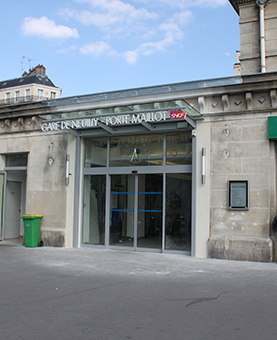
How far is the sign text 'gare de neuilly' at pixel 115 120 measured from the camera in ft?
32.1

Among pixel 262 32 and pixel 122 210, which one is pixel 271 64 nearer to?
pixel 262 32

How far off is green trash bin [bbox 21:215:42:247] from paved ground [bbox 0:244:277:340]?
7.80 ft

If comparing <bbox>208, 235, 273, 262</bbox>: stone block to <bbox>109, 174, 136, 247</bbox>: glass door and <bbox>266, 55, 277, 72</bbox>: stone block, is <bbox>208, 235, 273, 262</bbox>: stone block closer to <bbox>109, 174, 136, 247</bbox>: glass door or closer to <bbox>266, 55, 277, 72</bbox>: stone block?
<bbox>109, 174, 136, 247</bbox>: glass door

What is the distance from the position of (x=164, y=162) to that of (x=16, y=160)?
233 inches

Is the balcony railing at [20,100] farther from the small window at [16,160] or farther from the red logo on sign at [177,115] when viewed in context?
the red logo on sign at [177,115]

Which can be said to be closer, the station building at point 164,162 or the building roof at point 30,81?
the station building at point 164,162

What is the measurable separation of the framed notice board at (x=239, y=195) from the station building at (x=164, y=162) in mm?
26

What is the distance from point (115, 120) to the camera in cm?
1048

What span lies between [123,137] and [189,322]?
25.3 ft

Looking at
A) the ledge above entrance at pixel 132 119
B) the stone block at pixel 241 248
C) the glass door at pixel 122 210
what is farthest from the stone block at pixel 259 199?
the glass door at pixel 122 210

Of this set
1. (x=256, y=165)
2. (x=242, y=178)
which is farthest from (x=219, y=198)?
Answer: (x=256, y=165)

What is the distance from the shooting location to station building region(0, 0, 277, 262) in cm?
952

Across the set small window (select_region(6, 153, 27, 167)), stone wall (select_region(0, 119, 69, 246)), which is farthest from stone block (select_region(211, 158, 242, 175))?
small window (select_region(6, 153, 27, 167))

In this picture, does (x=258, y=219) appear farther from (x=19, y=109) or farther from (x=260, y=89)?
(x=19, y=109)
